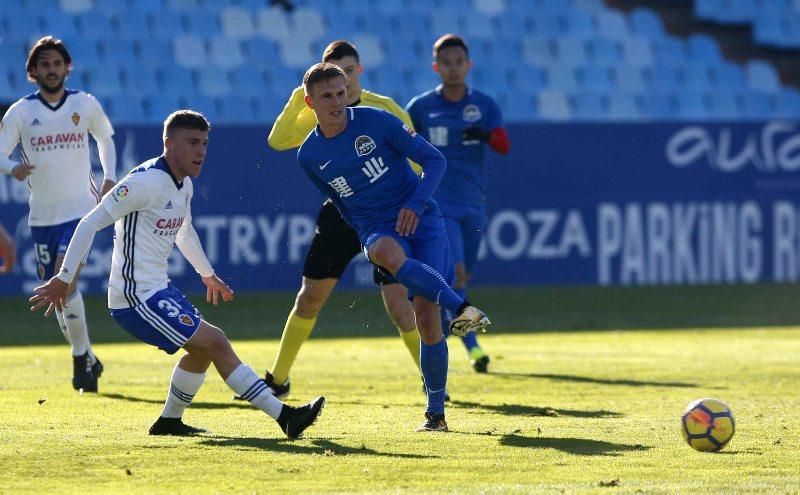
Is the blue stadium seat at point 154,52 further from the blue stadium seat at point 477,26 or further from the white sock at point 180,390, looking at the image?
the white sock at point 180,390

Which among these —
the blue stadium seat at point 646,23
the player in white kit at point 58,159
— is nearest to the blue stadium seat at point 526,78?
the blue stadium seat at point 646,23

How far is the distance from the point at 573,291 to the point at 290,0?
5.60 m

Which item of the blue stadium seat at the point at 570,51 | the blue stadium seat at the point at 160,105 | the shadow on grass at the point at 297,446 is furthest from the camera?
the blue stadium seat at the point at 570,51

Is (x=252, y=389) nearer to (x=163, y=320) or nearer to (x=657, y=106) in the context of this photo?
(x=163, y=320)

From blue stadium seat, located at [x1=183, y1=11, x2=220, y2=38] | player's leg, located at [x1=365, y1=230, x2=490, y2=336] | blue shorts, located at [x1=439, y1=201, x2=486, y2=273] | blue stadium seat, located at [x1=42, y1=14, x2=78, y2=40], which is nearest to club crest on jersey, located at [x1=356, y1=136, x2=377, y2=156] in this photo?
player's leg, located at [x1=365, y1=230, x2=490, y2=336]

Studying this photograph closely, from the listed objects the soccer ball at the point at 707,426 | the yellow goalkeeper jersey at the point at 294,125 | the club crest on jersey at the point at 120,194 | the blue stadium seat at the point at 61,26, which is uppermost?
the blue stadium seat at the point at 61,26

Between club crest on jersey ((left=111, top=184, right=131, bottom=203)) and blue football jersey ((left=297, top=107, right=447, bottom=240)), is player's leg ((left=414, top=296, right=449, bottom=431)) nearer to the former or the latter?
blue football jersey ((left=297, top=107, right=447, bottom=240))

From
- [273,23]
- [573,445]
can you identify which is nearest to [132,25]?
[273,23]

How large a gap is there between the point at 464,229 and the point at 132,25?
8.67 meters

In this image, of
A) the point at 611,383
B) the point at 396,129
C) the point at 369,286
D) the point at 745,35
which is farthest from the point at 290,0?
the point at 396,129

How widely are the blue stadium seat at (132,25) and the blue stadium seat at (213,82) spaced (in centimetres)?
85

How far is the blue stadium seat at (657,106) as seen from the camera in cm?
1989

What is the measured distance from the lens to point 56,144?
30.7ft

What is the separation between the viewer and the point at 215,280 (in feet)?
24.2
